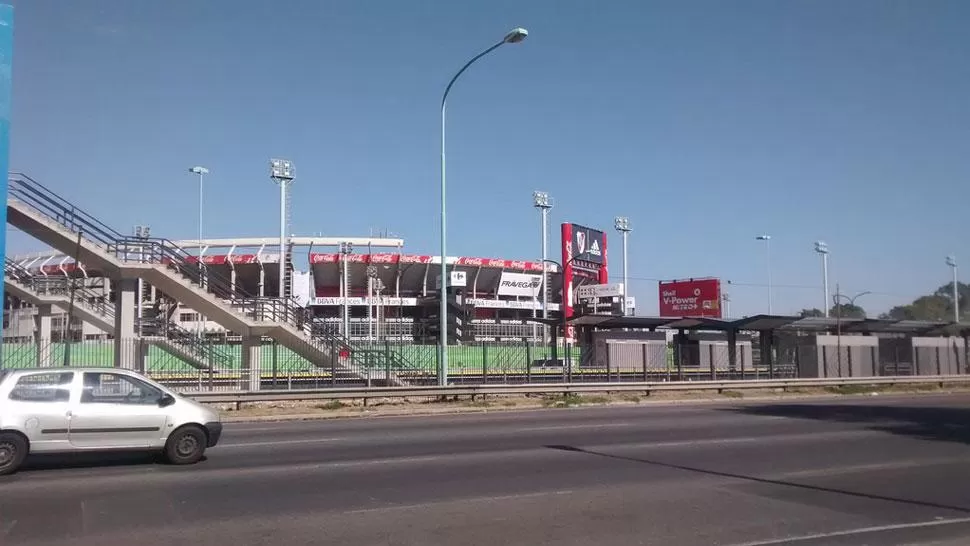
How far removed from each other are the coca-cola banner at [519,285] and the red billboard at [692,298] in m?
22.0

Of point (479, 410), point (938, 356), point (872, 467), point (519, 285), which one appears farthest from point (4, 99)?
point (519, 285)

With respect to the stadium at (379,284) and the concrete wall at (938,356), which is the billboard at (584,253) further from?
the concrete wall at (938,356)

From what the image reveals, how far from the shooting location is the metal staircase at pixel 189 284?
89.3 ft

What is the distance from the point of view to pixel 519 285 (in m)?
98.8

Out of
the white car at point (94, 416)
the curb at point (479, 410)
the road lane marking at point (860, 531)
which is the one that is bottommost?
the curb at point (479, 410)

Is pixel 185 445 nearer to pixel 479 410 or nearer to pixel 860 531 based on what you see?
pixel 860 531

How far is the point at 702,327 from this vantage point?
41.5 m

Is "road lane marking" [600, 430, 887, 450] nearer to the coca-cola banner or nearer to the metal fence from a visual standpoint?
the metal fence

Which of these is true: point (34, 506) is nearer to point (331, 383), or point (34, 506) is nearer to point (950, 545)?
point (950, 545)

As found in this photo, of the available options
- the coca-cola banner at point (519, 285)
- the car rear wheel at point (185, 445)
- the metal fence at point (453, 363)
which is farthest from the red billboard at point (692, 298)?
the car rear wheel at point (185, 445)

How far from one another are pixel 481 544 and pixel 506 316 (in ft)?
302

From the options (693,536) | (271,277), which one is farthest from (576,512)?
(271,277)

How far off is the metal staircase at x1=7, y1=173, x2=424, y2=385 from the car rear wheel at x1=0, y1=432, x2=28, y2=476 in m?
16.3

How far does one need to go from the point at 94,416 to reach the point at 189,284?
18014 mm
